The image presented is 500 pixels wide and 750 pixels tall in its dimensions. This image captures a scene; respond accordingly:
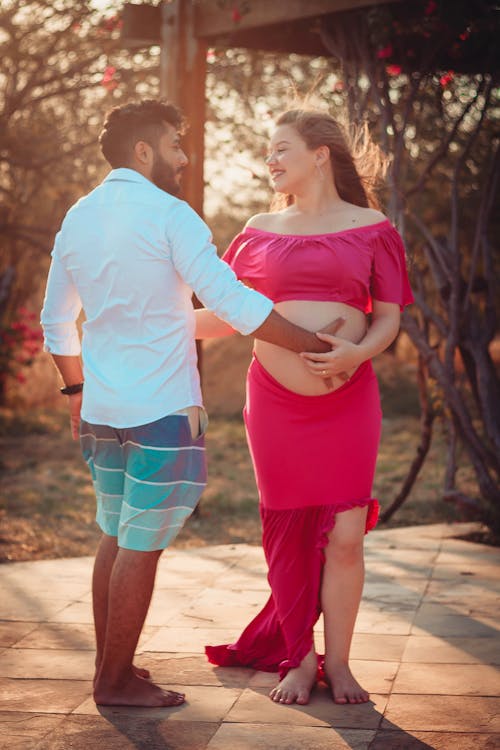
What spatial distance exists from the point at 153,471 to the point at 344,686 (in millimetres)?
885

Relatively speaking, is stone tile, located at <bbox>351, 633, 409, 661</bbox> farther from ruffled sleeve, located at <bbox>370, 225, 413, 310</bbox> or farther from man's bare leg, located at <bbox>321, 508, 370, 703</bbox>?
ruffled sleeve, located at <bbox>370, 225, 413, 310</bbox>

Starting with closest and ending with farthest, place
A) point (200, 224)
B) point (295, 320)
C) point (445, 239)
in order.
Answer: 1. point (200, 224)
2. point (295, 320)
3. point (445, 239)

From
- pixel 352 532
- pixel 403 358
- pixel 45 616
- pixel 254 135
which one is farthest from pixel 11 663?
pixel 403 358

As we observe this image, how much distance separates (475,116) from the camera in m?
9.40

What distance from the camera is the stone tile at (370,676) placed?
11.6ft

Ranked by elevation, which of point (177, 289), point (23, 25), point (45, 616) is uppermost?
point (23, 25)

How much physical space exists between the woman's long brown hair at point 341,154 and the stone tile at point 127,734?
5.54 feet

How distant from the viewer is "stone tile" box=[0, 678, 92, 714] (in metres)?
3.34

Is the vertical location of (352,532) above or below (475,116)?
below

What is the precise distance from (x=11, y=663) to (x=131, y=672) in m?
0.67

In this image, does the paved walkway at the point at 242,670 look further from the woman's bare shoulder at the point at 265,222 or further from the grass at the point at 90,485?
the woman's bare shoulder at the point at 265,222

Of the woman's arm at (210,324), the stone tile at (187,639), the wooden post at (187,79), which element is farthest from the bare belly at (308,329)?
the wooden post at (187,79)

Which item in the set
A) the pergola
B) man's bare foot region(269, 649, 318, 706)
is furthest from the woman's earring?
the pergola

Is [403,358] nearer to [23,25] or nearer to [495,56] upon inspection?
[23,25]
